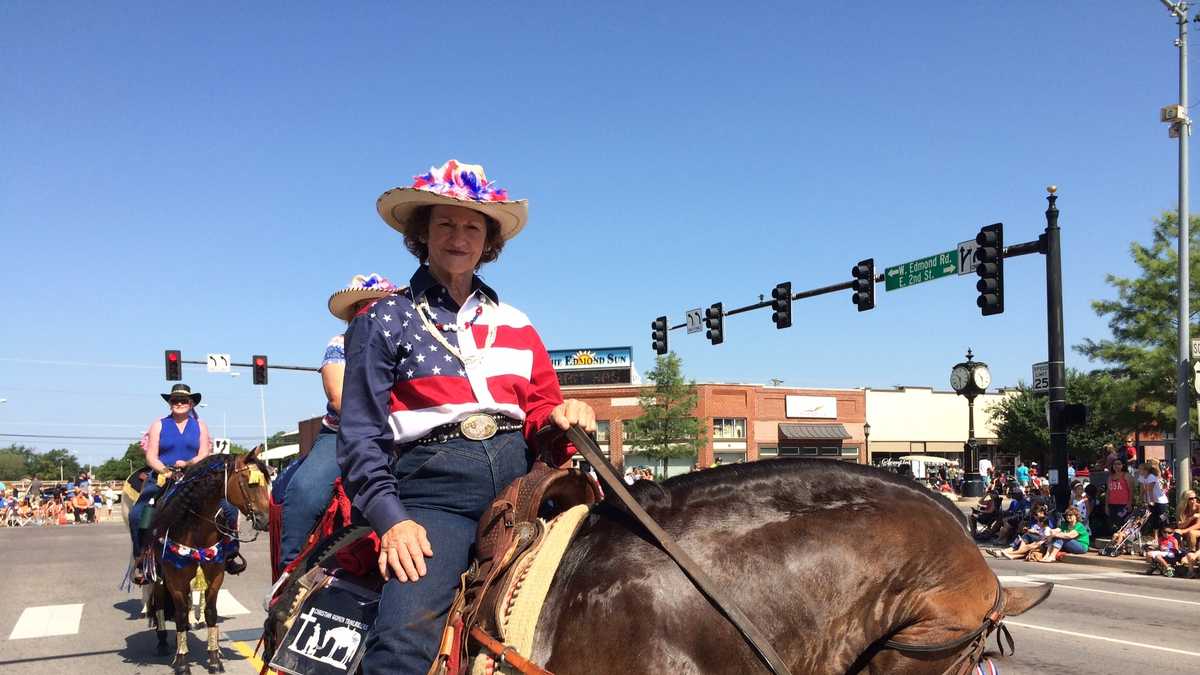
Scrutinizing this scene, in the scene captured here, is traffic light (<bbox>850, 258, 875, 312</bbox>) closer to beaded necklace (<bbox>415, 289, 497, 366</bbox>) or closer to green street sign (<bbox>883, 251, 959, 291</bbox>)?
green street sign (<bbox>883, 251, 959, 291</bbox>)

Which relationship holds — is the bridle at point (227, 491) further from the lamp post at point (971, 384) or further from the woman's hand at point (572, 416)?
the lamp post at point (971, 384)

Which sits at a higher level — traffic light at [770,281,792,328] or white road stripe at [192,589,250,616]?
traffic light at [770,281,792,328]

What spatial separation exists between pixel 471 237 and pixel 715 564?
1446 mm

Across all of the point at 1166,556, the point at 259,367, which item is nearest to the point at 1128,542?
the point at 1166,556

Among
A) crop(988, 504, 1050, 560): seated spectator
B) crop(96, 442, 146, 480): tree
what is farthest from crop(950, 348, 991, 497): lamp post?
crop(96, 442, 146, 480): tree

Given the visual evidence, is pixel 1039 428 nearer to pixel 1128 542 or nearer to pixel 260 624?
pixel 1128 542

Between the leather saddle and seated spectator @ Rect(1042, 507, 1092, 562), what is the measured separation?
672 inches

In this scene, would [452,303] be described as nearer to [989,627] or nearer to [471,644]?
[471,644]

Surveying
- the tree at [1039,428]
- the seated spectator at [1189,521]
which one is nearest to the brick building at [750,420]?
the tree at [1039,428]

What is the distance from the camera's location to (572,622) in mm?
2385

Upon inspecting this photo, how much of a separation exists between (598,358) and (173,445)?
68258 millimetres

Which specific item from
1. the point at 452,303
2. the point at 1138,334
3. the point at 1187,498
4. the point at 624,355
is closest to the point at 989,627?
the point at 452,303

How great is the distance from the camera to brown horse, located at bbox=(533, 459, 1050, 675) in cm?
221

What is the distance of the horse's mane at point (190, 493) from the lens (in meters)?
7.87
